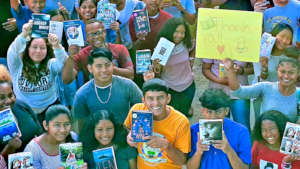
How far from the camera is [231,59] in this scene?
4055mm

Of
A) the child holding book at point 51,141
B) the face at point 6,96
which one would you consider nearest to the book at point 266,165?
the child holding book at point 51,141

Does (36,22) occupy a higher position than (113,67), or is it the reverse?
(36,22)

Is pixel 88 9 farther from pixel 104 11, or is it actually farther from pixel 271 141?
pixel 271 141

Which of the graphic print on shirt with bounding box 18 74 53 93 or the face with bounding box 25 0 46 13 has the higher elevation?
the face with bounding box 25 0 46 13

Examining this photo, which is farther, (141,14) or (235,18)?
(141,14)

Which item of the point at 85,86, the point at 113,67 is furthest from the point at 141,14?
the point at 85,86

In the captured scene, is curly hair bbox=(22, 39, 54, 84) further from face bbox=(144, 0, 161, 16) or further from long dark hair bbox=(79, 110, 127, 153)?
face bbox=(144, 0, 161, 16)

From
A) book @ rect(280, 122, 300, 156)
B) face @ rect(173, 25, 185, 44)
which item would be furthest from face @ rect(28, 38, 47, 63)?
book @ rect(280, 122, 300, 156)

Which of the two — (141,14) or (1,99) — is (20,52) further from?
(141,14)

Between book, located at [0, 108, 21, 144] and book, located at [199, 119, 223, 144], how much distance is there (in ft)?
5.21

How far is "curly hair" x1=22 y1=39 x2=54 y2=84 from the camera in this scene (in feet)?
13.9

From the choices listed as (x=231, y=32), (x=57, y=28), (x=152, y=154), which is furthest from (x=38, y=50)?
(x=231, y=32)

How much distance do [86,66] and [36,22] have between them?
581 millimetres

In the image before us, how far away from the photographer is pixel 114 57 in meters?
4.23
